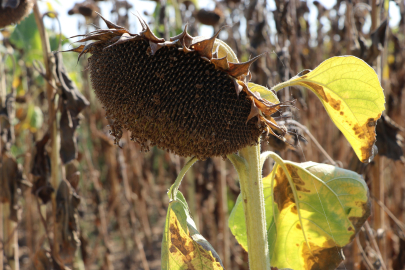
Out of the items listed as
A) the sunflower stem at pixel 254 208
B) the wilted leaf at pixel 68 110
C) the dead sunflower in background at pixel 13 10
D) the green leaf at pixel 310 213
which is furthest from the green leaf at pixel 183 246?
the dead sunflower in background at pixel 13 10

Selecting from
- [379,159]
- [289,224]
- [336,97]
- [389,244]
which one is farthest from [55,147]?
[389,244]

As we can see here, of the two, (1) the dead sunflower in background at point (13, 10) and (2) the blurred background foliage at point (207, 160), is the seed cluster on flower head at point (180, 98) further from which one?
(1) the dead sunflower in background at point (13, 10)

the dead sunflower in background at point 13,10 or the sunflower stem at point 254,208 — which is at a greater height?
the dead sunflower in background at point 13,10

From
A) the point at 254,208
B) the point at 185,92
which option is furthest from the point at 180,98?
the point at 254,208

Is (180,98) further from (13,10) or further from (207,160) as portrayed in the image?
(207,160)

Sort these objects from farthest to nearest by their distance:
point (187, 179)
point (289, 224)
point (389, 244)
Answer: point (187, 179)
point (389, 244)
point (289, 224)

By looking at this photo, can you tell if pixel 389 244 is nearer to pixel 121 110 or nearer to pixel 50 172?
pixel 50 172

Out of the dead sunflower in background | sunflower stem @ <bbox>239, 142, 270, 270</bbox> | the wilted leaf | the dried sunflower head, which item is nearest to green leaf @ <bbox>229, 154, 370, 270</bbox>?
sunflower stem @ <bbox>239, 142, 270, 270</bbox>
